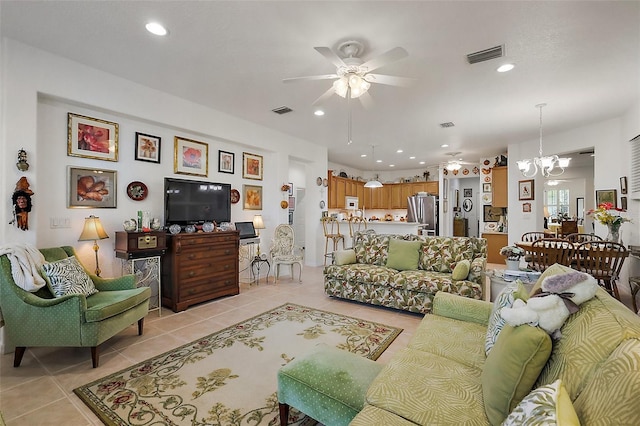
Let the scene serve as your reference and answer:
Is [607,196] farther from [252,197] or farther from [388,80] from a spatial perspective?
[252,197]

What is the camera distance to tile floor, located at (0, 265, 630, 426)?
1941mm

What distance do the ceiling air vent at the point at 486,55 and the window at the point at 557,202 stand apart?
8.95m

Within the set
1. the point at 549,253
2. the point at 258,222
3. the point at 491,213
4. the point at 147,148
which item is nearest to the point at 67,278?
the point at 147,148

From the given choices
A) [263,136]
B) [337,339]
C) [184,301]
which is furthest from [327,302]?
[263,136]

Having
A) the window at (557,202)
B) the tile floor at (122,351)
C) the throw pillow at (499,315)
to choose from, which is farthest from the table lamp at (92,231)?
the window at (557,202)

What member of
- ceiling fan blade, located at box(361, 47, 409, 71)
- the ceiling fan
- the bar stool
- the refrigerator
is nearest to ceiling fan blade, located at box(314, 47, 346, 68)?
the ceiling fan

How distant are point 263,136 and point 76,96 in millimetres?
2759

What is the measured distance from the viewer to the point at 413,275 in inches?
148

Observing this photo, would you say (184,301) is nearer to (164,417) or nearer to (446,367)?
(164,417)

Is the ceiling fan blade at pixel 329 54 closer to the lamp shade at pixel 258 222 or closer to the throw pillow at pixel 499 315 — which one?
the throw pillow at pixel 499 315

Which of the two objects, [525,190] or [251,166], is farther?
[525,190]

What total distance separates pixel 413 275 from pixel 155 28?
3739 mm

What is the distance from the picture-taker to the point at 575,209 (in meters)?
9.15

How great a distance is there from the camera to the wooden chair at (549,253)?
3746 mm
